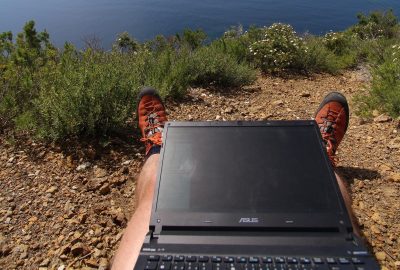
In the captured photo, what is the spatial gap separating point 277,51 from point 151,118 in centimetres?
426

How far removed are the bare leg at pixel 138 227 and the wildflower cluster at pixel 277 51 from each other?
14.3 feet

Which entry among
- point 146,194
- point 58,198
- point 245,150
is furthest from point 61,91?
point 245,150

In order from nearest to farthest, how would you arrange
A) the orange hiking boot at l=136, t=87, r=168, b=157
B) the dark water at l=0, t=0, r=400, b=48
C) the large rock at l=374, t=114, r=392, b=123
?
the orange hiking boot at l=136, t=87, r=168, b=157 < the large rock at l=374, t=114, r=392, b=123 < the dark water at l=0, t=0, r=400, b=48

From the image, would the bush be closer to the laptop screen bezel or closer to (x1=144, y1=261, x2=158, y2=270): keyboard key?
the laptop screen bezel

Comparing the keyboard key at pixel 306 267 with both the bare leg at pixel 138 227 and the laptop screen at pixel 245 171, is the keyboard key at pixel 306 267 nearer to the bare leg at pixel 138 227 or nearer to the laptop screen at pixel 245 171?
the laptop screen at pixel 245 171

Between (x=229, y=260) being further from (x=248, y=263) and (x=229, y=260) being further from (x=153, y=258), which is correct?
(x=153, y=258)

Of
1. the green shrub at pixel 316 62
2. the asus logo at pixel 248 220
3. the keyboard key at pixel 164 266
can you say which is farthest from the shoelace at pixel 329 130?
the green shrub at pixel 316 62

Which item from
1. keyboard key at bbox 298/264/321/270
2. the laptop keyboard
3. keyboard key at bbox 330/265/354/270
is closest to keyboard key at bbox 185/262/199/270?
the laptop keyboard

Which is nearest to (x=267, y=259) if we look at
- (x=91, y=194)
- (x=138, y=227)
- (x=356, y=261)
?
(x=356, y=261)

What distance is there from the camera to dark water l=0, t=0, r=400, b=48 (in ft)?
323

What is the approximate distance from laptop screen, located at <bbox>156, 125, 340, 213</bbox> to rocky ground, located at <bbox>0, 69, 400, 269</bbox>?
82 centimetres

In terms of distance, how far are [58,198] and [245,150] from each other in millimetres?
1455

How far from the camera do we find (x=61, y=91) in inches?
124

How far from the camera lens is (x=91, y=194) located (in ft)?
8.66
